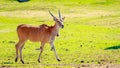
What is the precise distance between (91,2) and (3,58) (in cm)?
7077

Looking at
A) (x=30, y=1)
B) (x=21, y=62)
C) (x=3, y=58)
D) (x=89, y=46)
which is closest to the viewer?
(x=21, y=62)

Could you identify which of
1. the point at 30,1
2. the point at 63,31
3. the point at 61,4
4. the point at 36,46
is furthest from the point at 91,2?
the point at 36,46

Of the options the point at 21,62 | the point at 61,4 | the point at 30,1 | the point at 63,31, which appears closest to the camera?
the point at 21,62

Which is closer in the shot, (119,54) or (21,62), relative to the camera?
(21,62)

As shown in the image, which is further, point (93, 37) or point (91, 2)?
point (91, 2)

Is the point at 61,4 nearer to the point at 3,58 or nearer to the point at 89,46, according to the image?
the point at 89,46

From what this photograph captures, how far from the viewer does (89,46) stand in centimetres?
2989

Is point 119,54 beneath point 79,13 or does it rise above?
above

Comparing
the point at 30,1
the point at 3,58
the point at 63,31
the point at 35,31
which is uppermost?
the point at 35,31

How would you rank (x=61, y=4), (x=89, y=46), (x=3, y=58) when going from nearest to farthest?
(x=3, y=58), (x=89, y=46), (x=61, y=4)

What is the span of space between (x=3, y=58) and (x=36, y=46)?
685 centimetres

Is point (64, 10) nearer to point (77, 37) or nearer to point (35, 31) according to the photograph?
point (77, 37)

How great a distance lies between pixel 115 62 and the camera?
846 inches

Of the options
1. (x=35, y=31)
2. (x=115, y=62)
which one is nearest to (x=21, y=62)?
(x=35, y=31)
